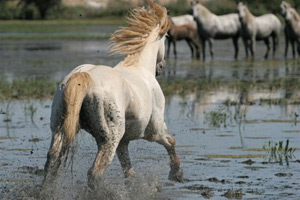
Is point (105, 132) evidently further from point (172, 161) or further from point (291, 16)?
point (291, 16)

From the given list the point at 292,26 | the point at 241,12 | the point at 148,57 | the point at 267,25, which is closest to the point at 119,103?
the point at 148,57

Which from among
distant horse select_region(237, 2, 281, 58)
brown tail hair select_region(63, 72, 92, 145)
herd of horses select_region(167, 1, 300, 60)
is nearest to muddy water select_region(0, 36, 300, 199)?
brown tail hair select_region(63, 72, 92, 145)

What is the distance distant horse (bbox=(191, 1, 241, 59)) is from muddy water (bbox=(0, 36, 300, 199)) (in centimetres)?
887

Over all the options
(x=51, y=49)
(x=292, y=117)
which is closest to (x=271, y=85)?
(x=292, y=117)

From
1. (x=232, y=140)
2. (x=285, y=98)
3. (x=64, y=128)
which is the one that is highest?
(x=64, y=128)

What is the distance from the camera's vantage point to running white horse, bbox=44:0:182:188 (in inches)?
243

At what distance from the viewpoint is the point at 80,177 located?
298 inches

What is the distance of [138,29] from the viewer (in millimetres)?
7785

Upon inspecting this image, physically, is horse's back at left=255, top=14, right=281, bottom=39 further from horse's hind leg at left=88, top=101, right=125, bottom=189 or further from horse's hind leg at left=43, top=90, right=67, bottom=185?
horse's hind leg at left=43, top=90, right=67, bottom=185

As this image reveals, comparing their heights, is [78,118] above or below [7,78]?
above

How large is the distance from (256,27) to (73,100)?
73.0 ft

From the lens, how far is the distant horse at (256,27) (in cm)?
2736

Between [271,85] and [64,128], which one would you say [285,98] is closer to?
[271,85]

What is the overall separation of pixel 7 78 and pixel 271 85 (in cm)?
587
